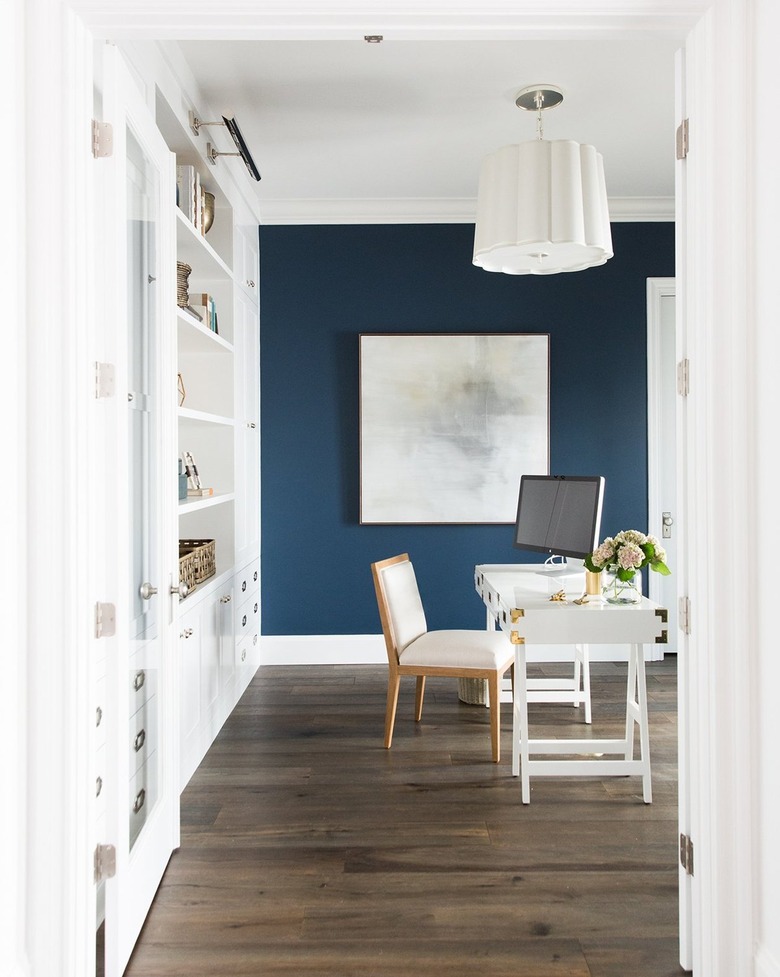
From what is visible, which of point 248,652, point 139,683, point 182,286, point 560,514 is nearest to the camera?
point 139,683

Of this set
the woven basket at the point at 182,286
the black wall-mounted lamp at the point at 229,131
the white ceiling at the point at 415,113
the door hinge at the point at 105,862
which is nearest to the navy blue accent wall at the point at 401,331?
the white ceiling at the point at 415,113

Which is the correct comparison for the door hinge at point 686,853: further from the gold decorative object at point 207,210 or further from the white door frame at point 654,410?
the white door frame at point 654,410

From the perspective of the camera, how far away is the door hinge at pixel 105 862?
181 centimetres

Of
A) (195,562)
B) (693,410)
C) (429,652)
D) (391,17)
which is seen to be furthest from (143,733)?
(391,17)

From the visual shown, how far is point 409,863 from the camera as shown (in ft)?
8.28

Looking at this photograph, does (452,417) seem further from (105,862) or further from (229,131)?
(105,862)

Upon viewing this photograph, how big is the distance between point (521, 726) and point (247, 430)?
7.94 feet

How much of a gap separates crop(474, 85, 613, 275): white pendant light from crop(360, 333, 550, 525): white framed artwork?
1782 mm

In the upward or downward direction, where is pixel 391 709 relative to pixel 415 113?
downward

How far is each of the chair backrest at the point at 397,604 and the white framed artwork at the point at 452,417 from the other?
1106mm

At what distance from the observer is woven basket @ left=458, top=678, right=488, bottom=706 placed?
422 cm

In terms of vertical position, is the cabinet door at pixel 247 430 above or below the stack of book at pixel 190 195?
below

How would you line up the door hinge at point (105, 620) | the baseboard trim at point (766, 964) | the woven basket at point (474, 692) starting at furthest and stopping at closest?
the woven basket at point (474, 692)
the door hinge at point (105, 620)
the baseboard trim at point (766, 964)

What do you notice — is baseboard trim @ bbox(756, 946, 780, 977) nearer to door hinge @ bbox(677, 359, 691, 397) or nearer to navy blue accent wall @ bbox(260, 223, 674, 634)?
door hinge @ bbox(677, 359, 691, 397)
